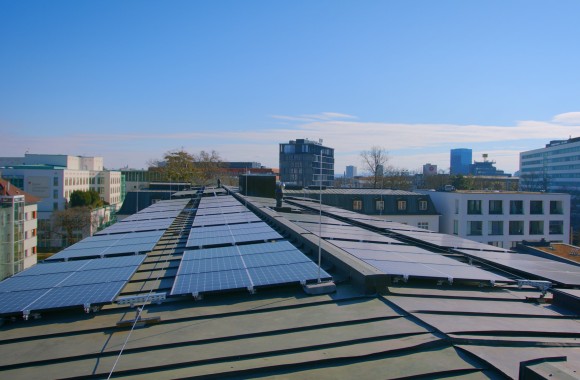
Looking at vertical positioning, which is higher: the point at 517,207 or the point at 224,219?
the point at 224,219

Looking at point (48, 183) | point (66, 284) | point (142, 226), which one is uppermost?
point (48, 183)

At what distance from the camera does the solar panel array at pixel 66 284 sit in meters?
7.31

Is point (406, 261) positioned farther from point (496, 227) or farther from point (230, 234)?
point (496, 227)

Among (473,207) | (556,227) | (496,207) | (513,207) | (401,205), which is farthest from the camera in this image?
(556,227)

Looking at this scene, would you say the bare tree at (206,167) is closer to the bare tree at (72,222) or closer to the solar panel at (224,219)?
the bare tree at (72,222)

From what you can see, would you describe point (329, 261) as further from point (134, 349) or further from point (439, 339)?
point (134, 349)

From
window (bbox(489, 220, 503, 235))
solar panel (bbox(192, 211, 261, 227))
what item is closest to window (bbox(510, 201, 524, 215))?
window (bbox(489, 220, 503, 235))

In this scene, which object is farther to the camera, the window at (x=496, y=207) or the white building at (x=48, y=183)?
the white building at (x=48, y=183)

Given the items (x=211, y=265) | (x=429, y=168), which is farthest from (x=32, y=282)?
(x=429, y=168)

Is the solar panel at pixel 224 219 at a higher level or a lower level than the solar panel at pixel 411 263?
higher

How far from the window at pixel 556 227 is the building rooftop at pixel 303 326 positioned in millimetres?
49954

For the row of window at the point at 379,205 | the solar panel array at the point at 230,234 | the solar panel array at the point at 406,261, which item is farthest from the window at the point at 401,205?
the solar panel array at the point at 406,261

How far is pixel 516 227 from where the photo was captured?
170 feet

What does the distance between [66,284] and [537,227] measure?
181ft
